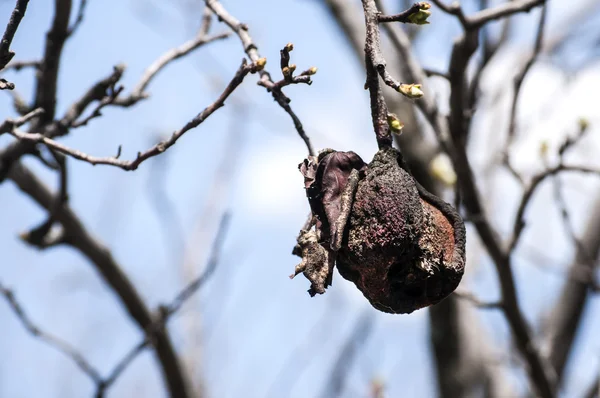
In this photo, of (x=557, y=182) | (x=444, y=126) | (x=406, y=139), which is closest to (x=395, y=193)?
(x=444, y=126)

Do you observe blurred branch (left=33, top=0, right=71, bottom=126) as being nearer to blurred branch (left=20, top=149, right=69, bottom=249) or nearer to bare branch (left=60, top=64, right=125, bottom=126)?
bare branch (left=60, top=64, right=125, bottom=126)

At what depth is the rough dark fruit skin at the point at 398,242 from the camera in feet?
4.15

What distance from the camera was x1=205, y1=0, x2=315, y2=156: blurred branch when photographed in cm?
158

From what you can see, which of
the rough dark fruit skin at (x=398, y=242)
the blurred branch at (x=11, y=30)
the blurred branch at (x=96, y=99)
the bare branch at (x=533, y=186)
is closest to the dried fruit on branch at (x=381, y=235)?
the rough dark fruit skin at (x=398, y=242)

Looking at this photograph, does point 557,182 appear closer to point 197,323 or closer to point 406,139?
point 406,139

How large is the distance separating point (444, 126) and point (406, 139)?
3.51 feet

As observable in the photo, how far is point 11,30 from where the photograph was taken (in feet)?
4.58

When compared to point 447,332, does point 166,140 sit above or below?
below

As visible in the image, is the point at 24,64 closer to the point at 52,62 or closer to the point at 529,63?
the point at 52,62

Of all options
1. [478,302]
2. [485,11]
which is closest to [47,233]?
[478,302]

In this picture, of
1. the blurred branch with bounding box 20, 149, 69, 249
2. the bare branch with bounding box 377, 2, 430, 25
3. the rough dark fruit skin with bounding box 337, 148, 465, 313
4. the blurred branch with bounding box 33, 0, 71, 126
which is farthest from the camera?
the blurred branch with bounding box 20, 149, 69, 249

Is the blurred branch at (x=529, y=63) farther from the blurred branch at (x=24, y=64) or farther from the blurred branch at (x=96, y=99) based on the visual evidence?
the blurred branch at (x=24, y=64)

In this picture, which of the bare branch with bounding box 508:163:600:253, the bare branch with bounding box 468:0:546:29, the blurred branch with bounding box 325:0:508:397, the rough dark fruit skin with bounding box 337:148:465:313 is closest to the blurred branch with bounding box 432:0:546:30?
the bare branch with bounding box 468:0:546:29

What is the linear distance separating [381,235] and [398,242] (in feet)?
0.11
